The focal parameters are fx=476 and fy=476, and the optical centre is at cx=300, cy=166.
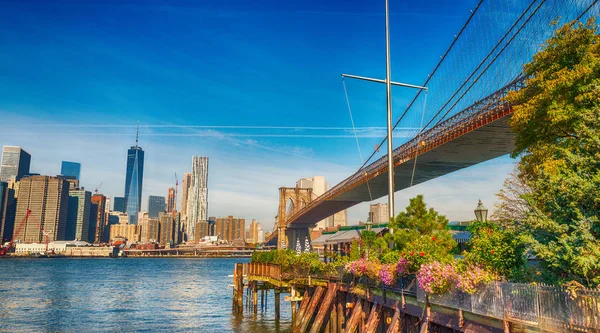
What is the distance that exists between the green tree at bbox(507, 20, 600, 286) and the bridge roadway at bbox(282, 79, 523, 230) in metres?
3.55

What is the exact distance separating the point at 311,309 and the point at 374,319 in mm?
9432

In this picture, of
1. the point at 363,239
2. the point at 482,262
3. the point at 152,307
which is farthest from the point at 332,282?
the point at 152,307

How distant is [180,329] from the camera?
36594 mm

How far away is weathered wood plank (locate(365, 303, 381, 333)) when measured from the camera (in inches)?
791

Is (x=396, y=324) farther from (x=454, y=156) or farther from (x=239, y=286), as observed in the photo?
(x=239, y=286)

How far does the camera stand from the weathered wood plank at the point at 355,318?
72.8 feet

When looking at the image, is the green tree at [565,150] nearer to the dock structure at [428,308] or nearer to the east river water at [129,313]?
the dock structure at [428,308]

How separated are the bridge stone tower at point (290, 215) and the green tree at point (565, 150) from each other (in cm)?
7917

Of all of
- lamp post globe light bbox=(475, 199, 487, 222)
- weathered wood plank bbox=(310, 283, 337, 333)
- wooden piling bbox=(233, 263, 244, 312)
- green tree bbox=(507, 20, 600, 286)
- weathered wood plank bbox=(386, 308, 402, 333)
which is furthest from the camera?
wooden piling bbox=(233, 263, 244, 312)

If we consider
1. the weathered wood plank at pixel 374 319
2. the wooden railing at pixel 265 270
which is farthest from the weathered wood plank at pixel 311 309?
the weathered wood plank at pixel 374 319

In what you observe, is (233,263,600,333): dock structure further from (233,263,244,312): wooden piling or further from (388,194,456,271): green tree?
(233,263,244,312): wooden piling

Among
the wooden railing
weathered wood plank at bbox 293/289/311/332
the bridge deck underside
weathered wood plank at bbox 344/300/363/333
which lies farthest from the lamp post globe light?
the wooden railing

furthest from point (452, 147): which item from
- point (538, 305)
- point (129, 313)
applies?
point (129, 313)

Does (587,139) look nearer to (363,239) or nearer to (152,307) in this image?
(363,239)
